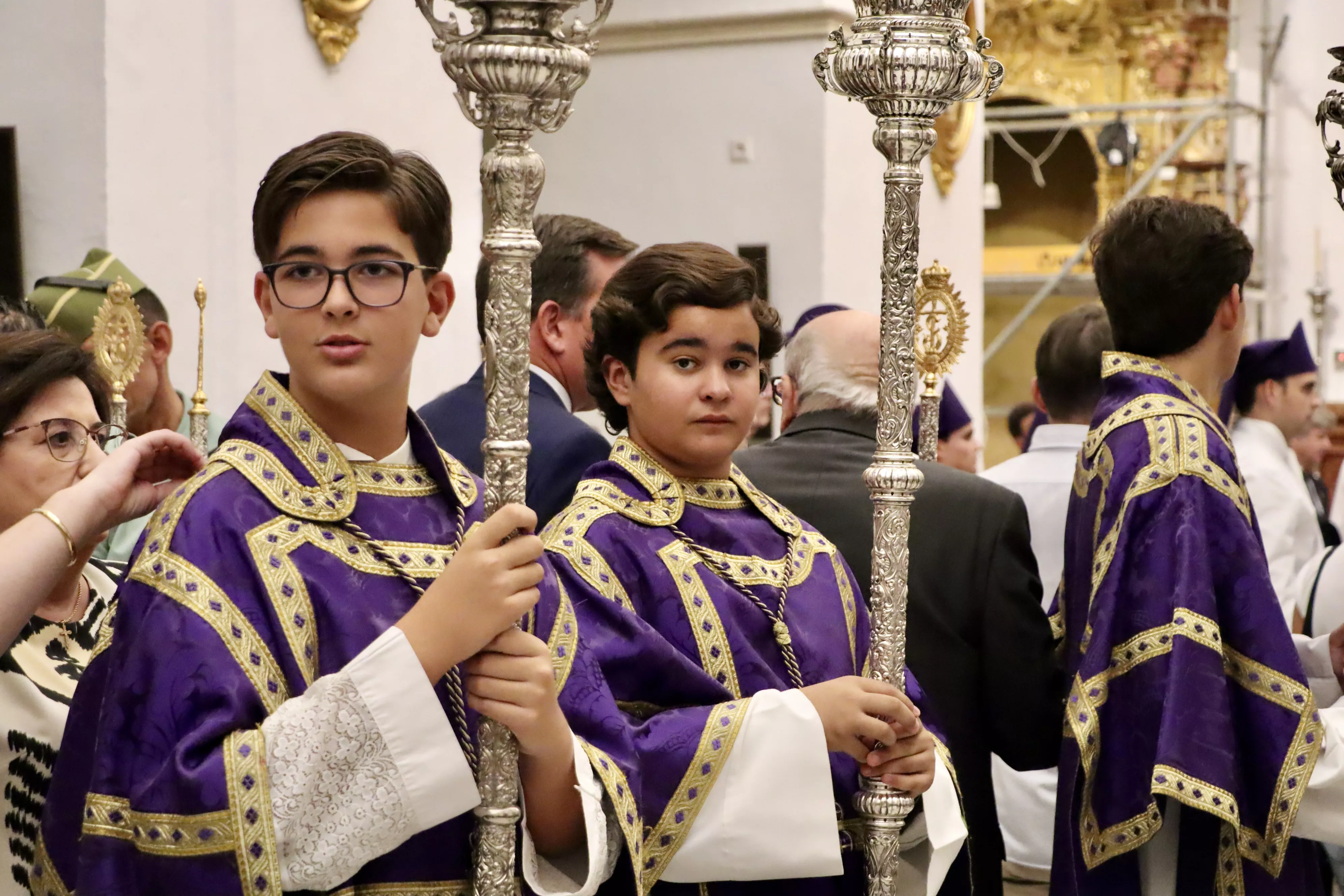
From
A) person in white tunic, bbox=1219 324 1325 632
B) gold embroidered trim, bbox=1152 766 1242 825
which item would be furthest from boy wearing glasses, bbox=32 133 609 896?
person in white tunic, bbox=1219 324 1325 632

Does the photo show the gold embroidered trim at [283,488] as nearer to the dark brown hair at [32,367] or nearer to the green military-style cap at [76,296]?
the dark brown hair at [32,367]

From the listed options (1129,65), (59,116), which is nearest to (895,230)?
(59,116)

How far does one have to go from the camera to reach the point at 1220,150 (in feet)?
53.0

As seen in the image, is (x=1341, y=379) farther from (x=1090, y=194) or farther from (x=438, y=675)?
(x=438, y=675)

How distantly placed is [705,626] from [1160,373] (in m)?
1.11

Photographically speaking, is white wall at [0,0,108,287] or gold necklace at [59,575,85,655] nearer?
gold necklace at [59,575,85,655]

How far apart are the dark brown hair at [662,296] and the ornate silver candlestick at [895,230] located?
0.32 metres

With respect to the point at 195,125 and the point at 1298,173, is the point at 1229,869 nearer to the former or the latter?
the point at 195,125

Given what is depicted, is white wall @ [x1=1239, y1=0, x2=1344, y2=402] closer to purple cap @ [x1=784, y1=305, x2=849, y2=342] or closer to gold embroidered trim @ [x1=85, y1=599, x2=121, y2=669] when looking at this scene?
purple cap @ [x1=784, y1=305, x2=849, y2=342]

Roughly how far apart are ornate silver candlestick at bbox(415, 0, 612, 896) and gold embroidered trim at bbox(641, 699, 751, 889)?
1.49 ft

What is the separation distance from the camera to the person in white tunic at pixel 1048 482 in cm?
405

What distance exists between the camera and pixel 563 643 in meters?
1.95

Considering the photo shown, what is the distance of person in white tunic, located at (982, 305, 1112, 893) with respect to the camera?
405cm

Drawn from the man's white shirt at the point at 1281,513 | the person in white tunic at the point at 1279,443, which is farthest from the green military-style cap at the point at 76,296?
the man's white shirt at the point at 1281,513
